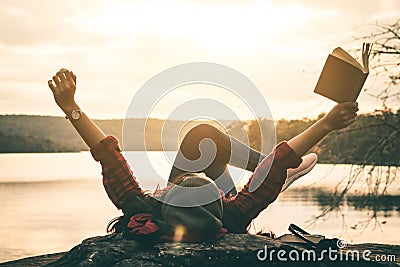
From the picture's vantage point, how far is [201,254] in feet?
9.44

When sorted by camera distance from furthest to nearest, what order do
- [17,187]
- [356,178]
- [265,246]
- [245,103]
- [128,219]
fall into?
[17,187] → [356,178] → [245,103] → [128,219] → [265,246]

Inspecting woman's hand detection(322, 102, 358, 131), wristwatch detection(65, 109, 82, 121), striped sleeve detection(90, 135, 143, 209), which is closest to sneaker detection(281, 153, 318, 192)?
woman's hand detection(322, 102, 358, 131)

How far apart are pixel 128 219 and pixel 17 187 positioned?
9339 millimetres

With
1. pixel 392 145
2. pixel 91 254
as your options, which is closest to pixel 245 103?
pixel 91 254

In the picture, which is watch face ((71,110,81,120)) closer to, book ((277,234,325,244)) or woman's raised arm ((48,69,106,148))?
woman's raised arm ((48,69,106,148))

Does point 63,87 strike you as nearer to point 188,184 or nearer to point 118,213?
point 188,184

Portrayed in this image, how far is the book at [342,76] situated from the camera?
2953 millimetres

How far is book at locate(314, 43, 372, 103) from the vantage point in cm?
295

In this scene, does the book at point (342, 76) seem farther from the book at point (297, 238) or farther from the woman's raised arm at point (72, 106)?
the woman's raised arm at point (72, 106)

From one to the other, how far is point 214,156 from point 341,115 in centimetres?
67

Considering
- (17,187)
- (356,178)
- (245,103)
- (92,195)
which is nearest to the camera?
(245,103)

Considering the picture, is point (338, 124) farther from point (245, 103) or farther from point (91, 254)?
point (91, 254)

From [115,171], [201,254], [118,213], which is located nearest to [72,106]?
[115,171]

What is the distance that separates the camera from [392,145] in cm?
592
